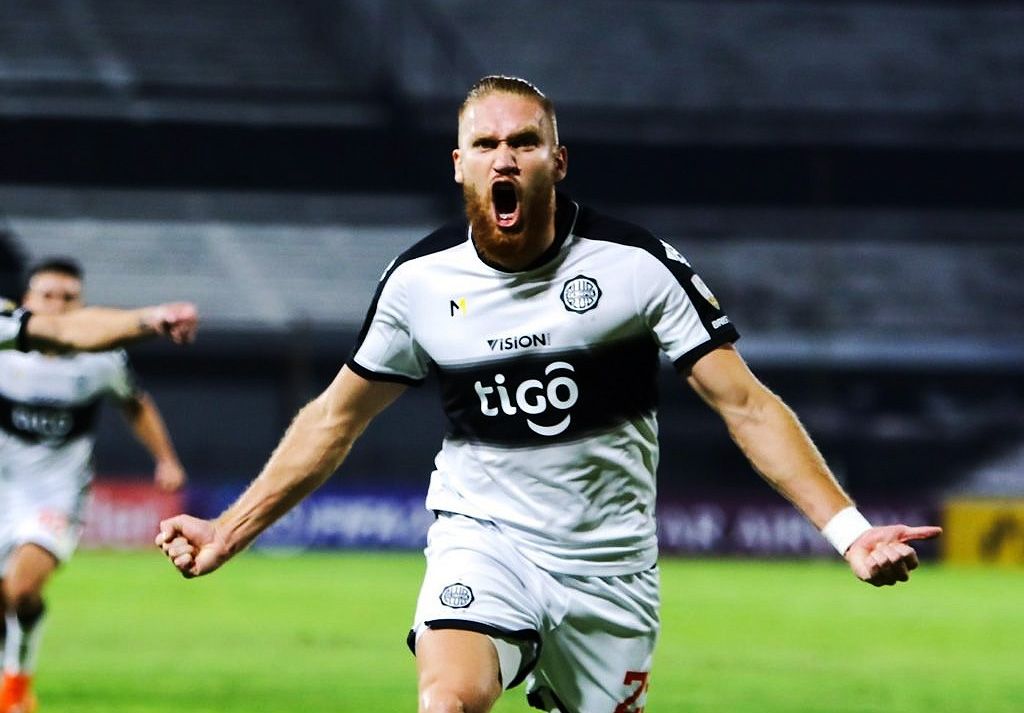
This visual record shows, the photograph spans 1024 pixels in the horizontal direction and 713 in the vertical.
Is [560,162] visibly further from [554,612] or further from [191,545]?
[191,545]

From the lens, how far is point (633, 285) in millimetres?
5609

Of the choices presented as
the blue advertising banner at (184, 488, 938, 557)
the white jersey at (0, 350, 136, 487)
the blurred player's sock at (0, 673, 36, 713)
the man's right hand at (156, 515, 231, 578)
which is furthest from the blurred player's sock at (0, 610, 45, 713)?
the blue advertising banner at (184, 488, 938, 557)

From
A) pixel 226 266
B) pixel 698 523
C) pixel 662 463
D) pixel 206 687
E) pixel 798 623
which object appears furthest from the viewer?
pixel 226 266

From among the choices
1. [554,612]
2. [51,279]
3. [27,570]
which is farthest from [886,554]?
[51,279]

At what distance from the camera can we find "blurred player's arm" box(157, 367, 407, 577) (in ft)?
18.7

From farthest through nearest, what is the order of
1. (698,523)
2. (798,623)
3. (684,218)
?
(684,218), (698,523), (798,623)

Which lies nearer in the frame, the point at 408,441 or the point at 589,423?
the point at 589,423

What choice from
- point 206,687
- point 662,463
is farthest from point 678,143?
point 206,687

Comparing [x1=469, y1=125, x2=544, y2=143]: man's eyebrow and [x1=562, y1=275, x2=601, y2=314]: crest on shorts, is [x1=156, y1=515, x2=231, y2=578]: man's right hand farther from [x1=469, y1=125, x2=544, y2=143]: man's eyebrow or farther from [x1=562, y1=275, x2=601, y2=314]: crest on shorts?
[x1=469, y1=125, x2=544, y2=143]: man's eyebrow

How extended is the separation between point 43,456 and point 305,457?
5.77m

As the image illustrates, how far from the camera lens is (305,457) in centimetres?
588

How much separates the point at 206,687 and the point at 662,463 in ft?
66.7

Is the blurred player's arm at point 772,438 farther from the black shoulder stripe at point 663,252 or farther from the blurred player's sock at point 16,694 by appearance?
the blurred player's sock at point 16,694

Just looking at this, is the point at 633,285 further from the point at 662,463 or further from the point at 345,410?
the point at 662,463
